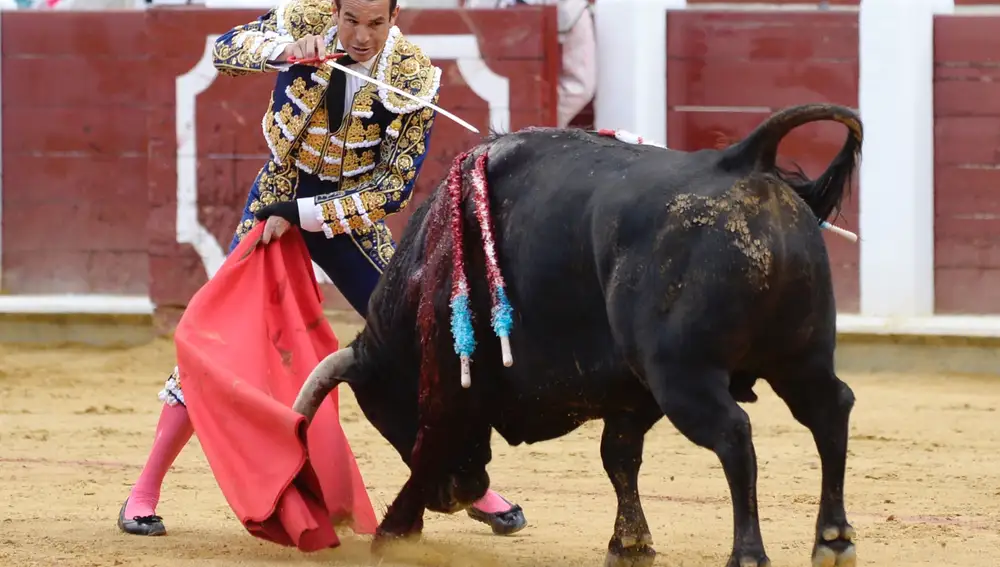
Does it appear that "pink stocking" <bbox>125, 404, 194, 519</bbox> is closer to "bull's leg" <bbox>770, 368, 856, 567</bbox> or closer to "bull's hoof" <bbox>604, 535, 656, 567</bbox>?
"bull's hoof" <bbox>604, 535, 656, 567</bbox>

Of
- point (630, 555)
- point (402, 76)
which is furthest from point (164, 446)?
point (630, 555)

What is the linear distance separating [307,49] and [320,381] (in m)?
0.67

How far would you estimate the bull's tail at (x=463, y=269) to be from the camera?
313 cm

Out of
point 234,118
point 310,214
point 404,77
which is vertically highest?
point 404,77

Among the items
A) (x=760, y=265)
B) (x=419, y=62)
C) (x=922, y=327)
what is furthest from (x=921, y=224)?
(x=760, y=265)

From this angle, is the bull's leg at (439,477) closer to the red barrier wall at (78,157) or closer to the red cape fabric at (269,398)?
the red cape fabric at (269,398)

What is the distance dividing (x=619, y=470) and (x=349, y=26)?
1.02m

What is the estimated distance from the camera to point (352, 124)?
140 inches

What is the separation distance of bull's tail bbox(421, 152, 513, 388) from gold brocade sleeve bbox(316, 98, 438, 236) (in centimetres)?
25

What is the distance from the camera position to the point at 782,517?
3.94 m

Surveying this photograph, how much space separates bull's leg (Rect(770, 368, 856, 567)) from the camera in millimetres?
2865

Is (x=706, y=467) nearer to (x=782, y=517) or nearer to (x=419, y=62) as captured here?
(x=782, y=517)

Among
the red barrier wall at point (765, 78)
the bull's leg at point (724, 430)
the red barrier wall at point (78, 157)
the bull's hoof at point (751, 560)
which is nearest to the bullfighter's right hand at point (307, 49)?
the bull's leg at point (724, 430)

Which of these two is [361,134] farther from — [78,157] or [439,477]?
[78,157]
